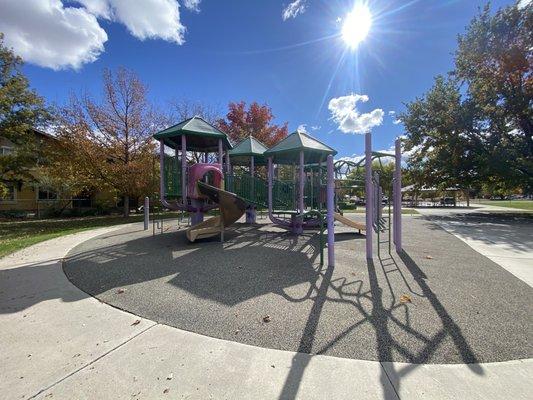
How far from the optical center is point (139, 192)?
2097 cm

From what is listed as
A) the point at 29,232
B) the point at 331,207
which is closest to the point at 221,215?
the point at 331,207

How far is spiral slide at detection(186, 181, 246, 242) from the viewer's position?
9.06m

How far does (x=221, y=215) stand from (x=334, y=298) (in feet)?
19.2

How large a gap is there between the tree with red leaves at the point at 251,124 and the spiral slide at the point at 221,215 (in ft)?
68.0

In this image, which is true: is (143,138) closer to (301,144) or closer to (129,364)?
(301,144)

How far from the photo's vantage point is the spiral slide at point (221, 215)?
906 cm

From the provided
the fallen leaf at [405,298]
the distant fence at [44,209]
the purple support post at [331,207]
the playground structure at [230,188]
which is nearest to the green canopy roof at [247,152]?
the playground structure at [230,188]

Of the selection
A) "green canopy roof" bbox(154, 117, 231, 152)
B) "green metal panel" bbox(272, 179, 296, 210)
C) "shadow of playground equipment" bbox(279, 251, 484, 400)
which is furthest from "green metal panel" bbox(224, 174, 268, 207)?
"shadow of playground equipment" bbox(279, 251, 484, 400)

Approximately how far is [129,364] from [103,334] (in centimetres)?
82

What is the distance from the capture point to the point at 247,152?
14680 millimetres

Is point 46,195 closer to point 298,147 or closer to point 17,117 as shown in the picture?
point 17,117

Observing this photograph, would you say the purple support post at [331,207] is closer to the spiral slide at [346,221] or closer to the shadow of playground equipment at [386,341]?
the shadow of playground equipment at [386,341]

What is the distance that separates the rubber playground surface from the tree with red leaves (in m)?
23.4

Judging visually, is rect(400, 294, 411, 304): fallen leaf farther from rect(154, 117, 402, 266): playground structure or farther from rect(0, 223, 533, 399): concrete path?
rect(154, 117, 402, 266): playground structure
